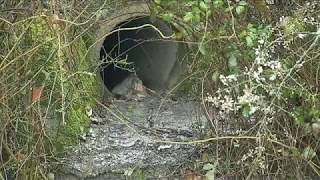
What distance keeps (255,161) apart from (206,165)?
0.21 metres

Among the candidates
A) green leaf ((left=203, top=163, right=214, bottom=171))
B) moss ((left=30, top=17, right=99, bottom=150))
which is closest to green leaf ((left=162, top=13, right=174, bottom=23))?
moss ((left=30, top=17, right=99, bottom=150))

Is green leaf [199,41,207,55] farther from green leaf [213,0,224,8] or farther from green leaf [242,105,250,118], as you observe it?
green leaf [242,105,250,118]

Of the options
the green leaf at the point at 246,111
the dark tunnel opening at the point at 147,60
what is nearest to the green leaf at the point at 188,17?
the green leaf at the point at 246,111

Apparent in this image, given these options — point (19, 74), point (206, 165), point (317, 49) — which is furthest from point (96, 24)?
point (317, 49)

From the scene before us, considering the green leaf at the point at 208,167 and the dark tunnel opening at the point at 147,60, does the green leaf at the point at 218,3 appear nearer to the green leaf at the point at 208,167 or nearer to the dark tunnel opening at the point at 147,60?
the green leaf at the point at 208,167

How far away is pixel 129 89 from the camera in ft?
12.3

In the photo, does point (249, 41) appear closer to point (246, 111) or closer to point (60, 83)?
point (246, 111)

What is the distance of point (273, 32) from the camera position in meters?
2.54

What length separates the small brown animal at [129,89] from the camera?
11.4 ft

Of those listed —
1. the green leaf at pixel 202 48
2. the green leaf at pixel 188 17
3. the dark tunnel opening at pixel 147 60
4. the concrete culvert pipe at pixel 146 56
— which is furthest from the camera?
the dark tunnel opening at pixel 147 60

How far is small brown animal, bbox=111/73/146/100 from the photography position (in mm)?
3486

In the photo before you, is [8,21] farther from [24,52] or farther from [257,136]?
[257,136]

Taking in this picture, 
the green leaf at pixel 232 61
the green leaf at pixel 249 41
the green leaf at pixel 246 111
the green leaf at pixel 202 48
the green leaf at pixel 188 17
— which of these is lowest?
the green leaf at pixel 246 111

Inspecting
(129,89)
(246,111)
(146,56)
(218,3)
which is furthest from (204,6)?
(146,56)
